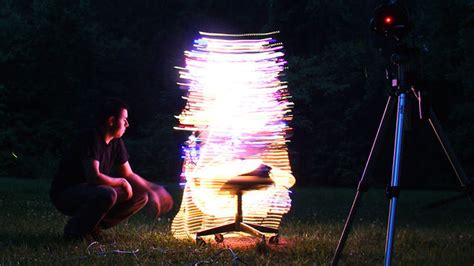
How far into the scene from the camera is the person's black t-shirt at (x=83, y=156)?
523cm

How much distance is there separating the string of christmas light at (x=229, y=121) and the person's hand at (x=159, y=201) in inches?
9.4

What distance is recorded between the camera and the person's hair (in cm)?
532

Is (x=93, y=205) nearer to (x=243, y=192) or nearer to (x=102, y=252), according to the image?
(x=102, y=252)

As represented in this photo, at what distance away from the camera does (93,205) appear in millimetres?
5117

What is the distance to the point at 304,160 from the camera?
65.6 ft

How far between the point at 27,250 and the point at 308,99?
15.3 m

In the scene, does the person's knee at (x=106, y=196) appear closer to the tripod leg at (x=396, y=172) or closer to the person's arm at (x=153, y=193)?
the person's arm at (x=153, y=193)

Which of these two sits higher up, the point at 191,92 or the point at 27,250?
the point at 191,92

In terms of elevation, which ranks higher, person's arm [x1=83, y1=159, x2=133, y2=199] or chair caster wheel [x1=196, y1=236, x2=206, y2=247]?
person's arm [x1=83, y1=159, x2=133, y2=199]

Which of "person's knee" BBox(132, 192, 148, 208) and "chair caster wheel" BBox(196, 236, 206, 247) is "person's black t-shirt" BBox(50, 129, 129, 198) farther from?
"chair caster wheel" BBox(196, 236, 206, 247)

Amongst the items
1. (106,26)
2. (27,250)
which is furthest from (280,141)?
(106,26)

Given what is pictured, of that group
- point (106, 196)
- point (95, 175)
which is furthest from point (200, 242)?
point (95, 175)

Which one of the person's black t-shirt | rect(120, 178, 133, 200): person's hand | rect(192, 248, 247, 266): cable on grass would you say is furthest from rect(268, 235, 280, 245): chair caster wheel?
the person's black t-shirt

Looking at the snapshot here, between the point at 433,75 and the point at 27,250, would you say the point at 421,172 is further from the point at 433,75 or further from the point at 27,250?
the point at 27,250
